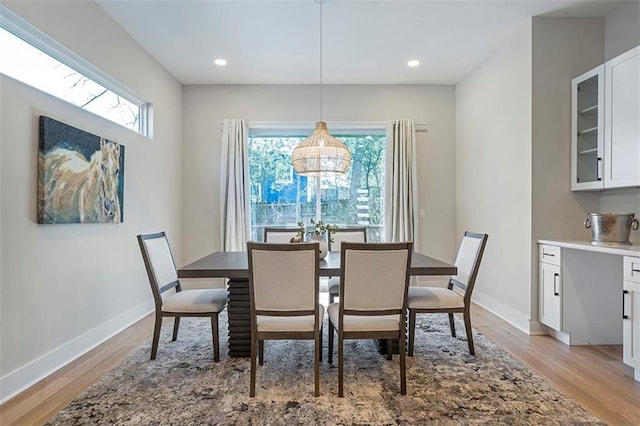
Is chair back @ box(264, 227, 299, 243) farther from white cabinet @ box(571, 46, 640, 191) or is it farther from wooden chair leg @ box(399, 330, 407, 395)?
white cabinet @ box(571, 46, 640, 191)

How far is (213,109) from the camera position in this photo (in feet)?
16.8

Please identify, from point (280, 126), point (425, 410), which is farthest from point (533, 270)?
point (280, 126)

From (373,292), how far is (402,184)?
3046 mm

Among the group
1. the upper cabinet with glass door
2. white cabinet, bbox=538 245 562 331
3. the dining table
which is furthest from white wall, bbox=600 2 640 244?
the dining table

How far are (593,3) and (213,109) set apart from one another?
4.35 metres

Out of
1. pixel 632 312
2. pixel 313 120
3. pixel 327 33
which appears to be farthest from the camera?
pixel 313 120

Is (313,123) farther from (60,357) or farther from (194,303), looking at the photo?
(60,357)

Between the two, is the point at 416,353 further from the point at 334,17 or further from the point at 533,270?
the point at 334,17

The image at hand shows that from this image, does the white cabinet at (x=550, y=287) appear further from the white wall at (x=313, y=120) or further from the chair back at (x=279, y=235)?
the chair back at (x=279, y=235)

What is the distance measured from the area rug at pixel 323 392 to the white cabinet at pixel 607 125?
5.58 feet

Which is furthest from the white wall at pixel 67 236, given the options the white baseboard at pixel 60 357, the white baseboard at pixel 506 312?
the white baseboard at pixel 506 312

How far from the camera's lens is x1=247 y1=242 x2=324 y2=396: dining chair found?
214 cm

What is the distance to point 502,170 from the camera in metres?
3.90

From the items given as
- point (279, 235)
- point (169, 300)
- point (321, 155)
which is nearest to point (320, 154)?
point (321, 155)
